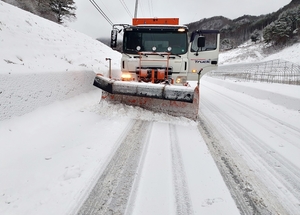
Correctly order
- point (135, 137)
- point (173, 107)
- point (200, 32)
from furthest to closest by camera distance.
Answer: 1. point (200, 32)
2. point (173, 107)
3. point (135, 137)

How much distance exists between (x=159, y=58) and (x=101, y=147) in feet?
12.4

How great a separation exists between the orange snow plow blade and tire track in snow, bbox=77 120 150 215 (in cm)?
150

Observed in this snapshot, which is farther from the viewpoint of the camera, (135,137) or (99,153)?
(135,137)

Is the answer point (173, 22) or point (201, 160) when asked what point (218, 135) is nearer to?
point (201, 160)

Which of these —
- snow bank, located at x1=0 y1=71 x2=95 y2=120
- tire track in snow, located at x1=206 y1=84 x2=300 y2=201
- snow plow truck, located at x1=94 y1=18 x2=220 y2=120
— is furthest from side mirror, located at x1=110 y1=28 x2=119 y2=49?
tire track in snow, located at x1=206 y1=84 x2=300 y2=201

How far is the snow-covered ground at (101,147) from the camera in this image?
1.94m

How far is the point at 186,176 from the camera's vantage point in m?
2.36

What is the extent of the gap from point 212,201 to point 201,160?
2.82 ft

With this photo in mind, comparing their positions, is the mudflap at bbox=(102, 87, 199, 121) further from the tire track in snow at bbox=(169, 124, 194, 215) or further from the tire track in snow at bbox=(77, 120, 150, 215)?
the tire track in snow at bbox=(77, 120, 150, 215)

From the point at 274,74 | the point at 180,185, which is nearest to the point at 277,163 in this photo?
the point at 180,185

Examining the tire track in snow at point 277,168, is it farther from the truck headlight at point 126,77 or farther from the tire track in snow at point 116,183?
the truck headlight at point 126,77

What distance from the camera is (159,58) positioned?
5.93 metres

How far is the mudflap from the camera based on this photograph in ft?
15.1

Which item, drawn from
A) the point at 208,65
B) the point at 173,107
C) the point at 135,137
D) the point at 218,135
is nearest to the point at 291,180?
the point at 218,135
